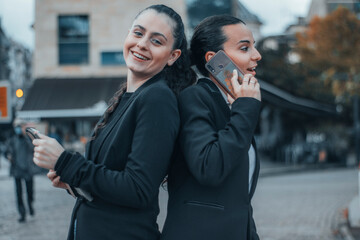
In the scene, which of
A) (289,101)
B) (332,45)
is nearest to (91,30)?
(289,101)

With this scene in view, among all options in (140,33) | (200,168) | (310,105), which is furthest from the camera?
(310,105)

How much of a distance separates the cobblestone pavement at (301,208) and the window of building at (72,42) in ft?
36.2

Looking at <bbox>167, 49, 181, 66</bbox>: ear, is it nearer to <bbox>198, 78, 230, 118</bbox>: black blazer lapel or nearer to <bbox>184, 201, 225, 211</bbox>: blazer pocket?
<bbox>198, 78, 230, 118</bbox>: black blazer lapel

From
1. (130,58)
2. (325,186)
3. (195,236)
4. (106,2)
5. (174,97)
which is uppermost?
(106,2)

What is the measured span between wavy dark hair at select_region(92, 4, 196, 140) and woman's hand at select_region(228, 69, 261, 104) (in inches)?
8.8

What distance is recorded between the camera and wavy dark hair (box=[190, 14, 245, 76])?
2227 mm

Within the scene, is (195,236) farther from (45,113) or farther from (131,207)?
(45,113)

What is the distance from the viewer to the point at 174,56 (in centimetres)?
228

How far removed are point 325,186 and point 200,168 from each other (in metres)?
15.6

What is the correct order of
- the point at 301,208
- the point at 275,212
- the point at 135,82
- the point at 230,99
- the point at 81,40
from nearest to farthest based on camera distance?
the point at 230,99 → the point at 135,82 → the point at 275,212 → the point at 301,208 → the point at 81,40

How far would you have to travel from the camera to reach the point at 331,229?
348 inches

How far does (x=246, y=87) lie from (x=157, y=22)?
439 mm

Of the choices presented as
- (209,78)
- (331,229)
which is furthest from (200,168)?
(331,229)

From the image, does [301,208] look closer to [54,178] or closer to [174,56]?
[174,56]
